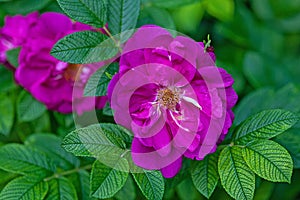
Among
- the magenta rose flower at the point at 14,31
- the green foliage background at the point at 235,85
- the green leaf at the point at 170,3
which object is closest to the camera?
the green foliage background at the point at 235,85

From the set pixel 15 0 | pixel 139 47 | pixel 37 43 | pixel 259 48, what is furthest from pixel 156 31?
pixel 259 48

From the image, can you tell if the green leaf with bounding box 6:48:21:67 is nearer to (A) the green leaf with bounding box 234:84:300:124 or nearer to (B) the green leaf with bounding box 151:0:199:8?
(B) the green leaf with bounding box 151:0:199:8

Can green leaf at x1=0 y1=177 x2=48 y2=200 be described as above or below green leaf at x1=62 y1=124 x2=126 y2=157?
below

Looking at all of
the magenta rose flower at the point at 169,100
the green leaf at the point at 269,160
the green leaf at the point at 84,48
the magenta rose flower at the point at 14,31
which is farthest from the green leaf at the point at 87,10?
the green leaf at the point at 269,160

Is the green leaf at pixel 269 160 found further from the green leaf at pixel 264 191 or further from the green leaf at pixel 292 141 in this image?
the green leaf at pixel 264 191

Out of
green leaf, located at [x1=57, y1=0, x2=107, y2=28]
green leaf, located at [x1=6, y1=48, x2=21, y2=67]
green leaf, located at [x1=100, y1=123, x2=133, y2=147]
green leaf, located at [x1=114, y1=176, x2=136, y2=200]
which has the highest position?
green leaf, located at [x1=57, y1=0, x2=107, y2=28]

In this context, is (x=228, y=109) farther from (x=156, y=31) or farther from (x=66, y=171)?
(x=66, y=171)

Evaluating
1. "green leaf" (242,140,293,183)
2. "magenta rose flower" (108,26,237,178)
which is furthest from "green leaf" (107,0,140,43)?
"green leaf" (242,140,293,183)
